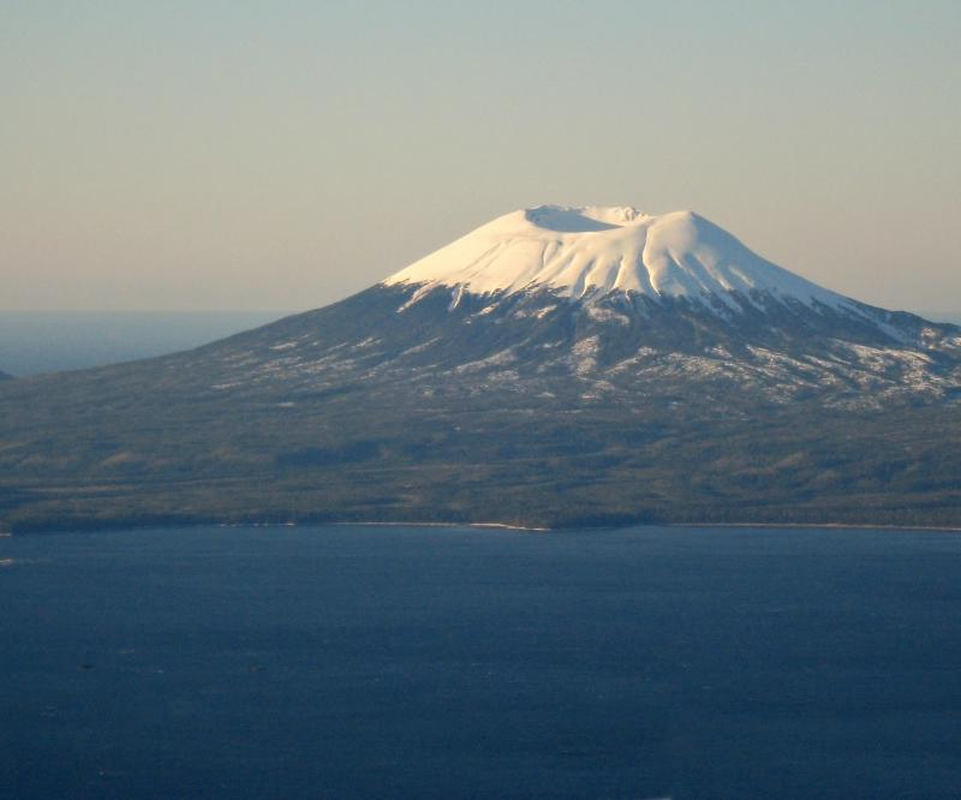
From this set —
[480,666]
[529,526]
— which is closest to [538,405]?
[529,526]

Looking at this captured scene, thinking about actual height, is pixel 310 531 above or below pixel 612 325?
below

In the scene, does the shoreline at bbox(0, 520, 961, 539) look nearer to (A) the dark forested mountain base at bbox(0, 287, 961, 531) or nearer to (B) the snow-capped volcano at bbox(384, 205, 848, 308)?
(A) the dark forested mountain base at bbox(0, 287, 961, 531)

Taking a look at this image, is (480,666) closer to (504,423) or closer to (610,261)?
(504,423)

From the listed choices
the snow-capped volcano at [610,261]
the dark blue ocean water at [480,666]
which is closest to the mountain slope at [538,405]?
the snow-capped volcano at [610,261]

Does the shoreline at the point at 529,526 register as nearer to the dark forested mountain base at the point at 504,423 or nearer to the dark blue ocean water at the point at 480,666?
the dark forested mountain base at the point at 504,423

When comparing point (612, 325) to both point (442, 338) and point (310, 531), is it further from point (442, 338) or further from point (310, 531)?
point (310, 531)

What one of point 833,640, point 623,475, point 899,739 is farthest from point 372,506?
point 899,739

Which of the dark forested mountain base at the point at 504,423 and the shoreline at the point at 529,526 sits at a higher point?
the dark forested mountain base at the point at 504,423
